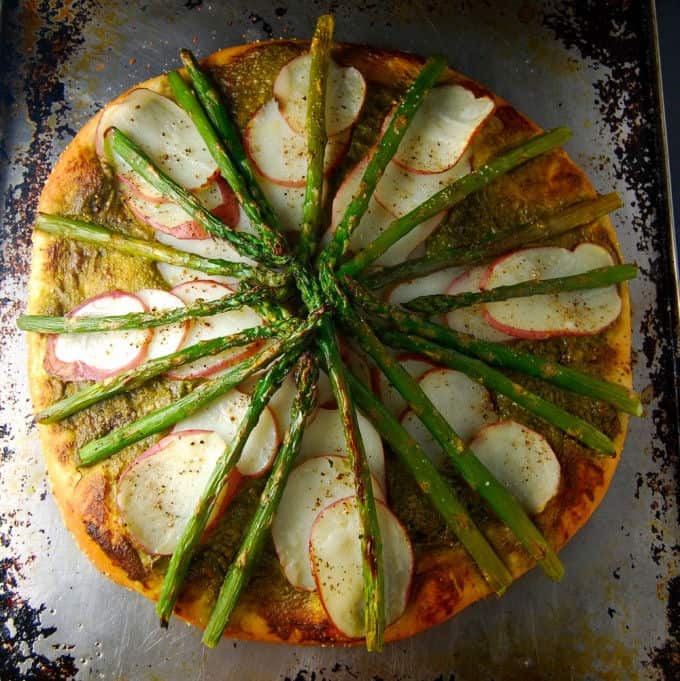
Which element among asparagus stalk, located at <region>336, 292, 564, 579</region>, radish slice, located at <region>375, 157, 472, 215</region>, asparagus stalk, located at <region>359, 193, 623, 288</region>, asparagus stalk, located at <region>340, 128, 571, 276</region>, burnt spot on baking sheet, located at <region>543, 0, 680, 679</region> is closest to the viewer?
asparagus stalk, located at <region>336, 292, 564, 579</region>

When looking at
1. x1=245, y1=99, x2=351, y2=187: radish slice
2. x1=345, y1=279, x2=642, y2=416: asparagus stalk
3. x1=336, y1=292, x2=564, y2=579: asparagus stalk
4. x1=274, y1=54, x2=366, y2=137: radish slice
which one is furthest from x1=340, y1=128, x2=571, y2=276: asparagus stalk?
x1=274, y1=54, x2=366, y2=137: radish slice

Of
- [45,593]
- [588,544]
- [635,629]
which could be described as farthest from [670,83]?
[45,593]

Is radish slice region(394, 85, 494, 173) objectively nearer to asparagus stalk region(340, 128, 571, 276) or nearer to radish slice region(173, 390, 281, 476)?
asparagus stalk region(340, 128, 571, 276)

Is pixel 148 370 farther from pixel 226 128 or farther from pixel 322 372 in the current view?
pixel 226 128

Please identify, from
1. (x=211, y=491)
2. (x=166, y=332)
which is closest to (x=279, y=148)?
(x=166, y=332)

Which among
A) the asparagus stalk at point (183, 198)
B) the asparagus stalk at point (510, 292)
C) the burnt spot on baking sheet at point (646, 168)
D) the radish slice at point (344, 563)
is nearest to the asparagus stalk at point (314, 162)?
the asparagus stalk at point (183, 198)

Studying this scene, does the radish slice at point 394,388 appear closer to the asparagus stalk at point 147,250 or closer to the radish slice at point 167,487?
the asparagus stalk at point 147,250

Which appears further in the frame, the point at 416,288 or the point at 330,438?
the point at 416,288
